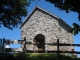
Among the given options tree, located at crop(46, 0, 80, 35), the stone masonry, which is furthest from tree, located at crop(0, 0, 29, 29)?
tree, located at crop(46, 0, 80, 35)

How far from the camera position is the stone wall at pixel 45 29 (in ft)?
102

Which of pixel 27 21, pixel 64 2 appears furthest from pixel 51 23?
pixel 64 2

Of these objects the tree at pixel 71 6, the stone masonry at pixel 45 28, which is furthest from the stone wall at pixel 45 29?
the tree at pixel 71 6

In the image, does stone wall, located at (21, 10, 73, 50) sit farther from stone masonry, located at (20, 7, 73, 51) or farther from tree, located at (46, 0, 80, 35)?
tree, located at (46, 0, 80, 35)

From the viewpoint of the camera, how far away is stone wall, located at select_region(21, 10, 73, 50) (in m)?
31.1

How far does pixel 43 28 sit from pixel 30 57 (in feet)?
43.1

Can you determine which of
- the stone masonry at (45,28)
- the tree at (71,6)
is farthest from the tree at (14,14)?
the tree at (71,6)

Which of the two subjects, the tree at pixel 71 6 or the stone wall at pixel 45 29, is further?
the stone wall at pixel 45 29

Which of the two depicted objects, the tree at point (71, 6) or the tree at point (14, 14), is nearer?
the tree at point (71, 6)

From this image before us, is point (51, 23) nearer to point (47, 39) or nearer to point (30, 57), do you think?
point (47, 39)

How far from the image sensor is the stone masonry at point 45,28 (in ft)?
102

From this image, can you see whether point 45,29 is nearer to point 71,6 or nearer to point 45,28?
point 45,28

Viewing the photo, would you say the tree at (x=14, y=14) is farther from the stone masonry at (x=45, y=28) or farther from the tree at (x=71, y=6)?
the tree at (x=71, y=6)

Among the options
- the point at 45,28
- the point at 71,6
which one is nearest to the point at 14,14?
the point at 45,28
